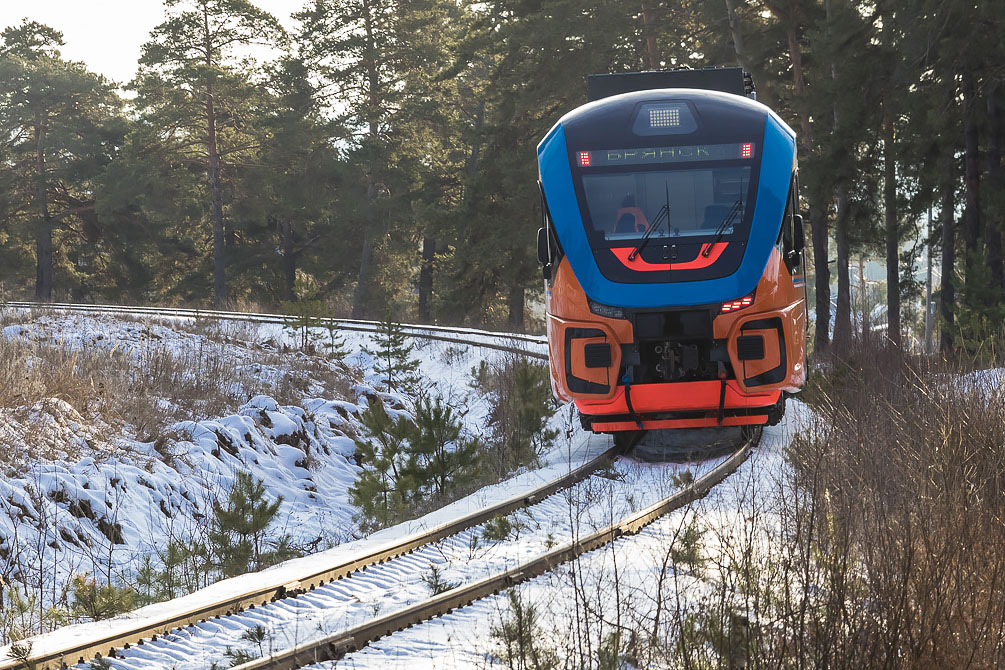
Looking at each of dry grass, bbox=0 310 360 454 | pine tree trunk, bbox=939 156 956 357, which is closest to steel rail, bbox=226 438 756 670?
dry grass, bbox=0 310 360 454

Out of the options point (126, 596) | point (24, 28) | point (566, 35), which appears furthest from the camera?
point (24, 28)

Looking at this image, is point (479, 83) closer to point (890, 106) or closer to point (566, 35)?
point (566, 35)

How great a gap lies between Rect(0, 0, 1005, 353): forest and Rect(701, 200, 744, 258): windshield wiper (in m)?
6.38

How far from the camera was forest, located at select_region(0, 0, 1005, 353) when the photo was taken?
20.3 m

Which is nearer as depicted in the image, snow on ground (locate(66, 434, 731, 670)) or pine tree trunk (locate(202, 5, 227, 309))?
snow on ground (locate(66, 434, 731, 670))

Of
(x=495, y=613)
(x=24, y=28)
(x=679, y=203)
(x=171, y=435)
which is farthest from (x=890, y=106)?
(x=24, y=28)

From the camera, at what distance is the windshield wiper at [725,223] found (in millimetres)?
8922

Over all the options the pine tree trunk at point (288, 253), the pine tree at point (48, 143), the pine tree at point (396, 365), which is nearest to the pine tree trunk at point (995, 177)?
the pine tree at point (396, 365)

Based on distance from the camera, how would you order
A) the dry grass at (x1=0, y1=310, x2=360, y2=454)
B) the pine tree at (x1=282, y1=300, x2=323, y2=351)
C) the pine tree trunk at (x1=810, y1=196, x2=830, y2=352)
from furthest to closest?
the pine tree trunk at (x1=810, y1=196, x2=830, y2=352) < the pine tree at (x1=282, y1=300, x2=323, y2=351) < the dry grass at (x1=0, y1=310, x2=360, y2=454)

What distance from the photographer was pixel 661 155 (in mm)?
9297

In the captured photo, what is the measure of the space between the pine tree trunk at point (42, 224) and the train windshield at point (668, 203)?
40.9 metres

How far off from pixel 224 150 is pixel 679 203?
115 feet

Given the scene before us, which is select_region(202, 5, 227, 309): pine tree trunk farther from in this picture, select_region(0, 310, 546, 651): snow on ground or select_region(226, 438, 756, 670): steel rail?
select_region(226, 438, 756, 670): steel rail

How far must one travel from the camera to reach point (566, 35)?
28578 millimetres
